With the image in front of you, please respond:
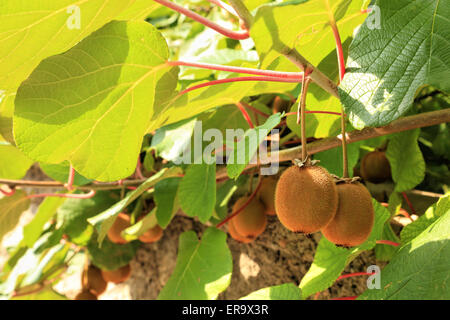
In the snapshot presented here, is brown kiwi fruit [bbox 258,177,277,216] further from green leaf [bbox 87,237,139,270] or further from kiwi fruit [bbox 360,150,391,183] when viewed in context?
green leaf [bbox 87,237,139,270]

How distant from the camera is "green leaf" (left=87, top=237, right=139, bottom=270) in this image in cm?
125

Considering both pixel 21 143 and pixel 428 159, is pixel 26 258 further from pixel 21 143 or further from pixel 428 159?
pixel 428 159

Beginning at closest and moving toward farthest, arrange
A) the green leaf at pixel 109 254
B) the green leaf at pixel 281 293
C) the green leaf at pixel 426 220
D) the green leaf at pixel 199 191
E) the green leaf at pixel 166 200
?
the green leaf at pixel 426 220, the green leaf at pixel 281 293, the green leaf at pixel 199 191, the green leaf at pixel 166 200, the green leaf at pixel 109 254

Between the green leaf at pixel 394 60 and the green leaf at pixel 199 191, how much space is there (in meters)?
0.40

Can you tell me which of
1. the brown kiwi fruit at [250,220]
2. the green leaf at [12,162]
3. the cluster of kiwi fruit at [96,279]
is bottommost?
the cluster of kiwi fruit at [96,279]

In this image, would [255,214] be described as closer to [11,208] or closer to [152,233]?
[152,233]

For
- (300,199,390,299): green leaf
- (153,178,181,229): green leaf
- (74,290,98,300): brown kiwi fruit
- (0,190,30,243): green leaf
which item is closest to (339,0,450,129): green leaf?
(300,199,390,299): green leaf

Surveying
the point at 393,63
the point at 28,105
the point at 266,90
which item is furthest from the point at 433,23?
the point at 28,105

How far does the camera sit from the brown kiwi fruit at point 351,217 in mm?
486

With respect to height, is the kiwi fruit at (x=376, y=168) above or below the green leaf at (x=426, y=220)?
above

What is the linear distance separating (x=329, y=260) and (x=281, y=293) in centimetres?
9

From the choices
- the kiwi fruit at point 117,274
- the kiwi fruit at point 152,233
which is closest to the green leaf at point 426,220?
the kiwi fruit at point 152,233

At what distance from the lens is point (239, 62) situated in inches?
29.8

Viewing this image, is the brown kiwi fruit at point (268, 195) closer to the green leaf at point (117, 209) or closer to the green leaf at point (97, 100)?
the green leaf at point (117, 209)
